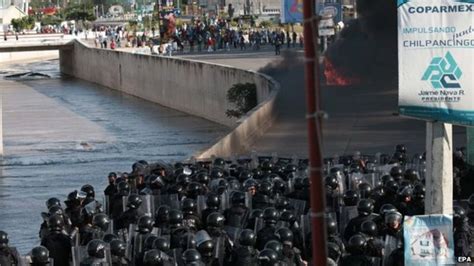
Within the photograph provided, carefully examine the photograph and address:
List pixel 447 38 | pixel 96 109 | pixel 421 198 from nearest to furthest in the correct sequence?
1. pixel 447 38
2. pixel 421 198
3. pixel 96 109

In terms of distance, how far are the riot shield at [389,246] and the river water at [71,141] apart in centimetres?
1143

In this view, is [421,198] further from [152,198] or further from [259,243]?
[152,198]

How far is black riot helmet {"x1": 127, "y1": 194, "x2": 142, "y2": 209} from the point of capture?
13708mm

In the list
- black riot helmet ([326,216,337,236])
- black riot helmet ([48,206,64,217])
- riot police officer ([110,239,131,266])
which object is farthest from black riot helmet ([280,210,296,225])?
black riot helmet ([48,206,64,217])

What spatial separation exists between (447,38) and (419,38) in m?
0.24

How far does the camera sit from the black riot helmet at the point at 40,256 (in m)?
11.3

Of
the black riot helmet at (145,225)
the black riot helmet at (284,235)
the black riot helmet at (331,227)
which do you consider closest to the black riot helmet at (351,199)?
the black riot helmet at (331,227)

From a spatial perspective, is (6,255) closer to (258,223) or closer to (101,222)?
(101,222)

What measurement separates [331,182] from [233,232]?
8.68 ft

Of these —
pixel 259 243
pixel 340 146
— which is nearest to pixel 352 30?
pixel 340 146

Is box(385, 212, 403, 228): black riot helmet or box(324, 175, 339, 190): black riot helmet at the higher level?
box(385, 212, 403, 228): black riot helmet

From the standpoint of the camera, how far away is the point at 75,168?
36.1 m

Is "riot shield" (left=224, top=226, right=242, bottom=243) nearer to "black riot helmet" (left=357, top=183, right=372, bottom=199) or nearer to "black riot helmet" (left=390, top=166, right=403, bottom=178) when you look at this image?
"black riot helmet" (left=357, top=183, right=372, bottom=199)

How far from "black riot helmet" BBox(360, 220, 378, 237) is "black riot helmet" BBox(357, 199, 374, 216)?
813 mm
